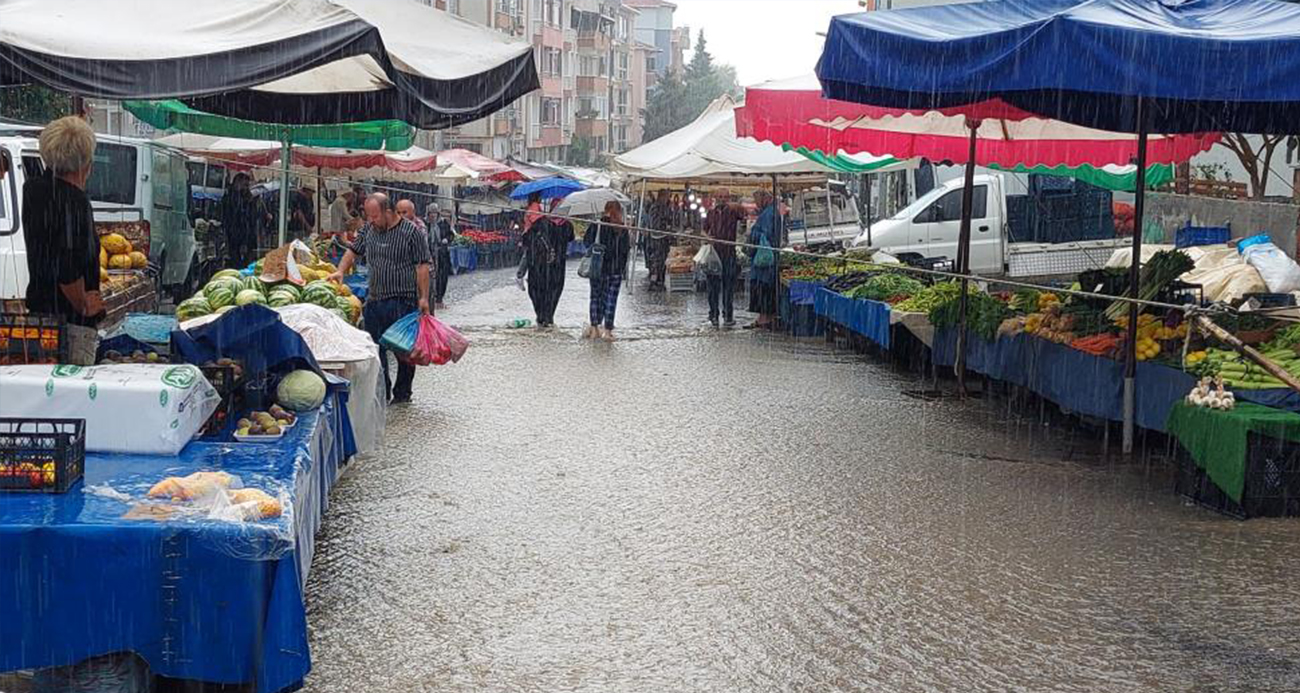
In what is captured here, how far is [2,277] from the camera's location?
11297mm

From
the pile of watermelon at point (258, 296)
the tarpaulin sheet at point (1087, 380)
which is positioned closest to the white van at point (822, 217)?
the tarpaulin sheet at point (1087, 380)

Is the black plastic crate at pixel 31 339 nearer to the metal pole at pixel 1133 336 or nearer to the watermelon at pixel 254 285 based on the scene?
the watermelon at pixel 254 285

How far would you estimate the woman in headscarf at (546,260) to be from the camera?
59.7 feet

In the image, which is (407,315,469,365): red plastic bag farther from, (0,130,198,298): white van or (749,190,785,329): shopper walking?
(749,190,785,329): shopper walking

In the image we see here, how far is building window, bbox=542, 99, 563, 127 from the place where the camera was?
85.1m

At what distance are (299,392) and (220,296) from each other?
8.30 feet

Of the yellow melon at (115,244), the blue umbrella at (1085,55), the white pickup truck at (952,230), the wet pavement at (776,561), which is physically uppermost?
the blue umbrella at (1085,55)

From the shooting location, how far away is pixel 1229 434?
816cm

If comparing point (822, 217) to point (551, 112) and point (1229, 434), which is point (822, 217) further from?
point (551, 112)

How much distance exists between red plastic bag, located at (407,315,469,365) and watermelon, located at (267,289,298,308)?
1390mm

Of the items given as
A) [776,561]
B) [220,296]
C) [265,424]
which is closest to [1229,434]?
[776,561]

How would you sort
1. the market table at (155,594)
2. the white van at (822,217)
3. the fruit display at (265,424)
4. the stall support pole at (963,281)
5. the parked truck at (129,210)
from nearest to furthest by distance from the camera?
the market table at (155,594) → the fruit display at (265,424) → the parked truck at (129,210) → the stall support pole at (963,281) → the white van at (822,217)

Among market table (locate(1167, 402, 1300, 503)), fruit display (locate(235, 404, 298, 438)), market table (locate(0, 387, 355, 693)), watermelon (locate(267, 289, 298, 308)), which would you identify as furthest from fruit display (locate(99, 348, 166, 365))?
market table (locate(1167, 402, 1300, 503))

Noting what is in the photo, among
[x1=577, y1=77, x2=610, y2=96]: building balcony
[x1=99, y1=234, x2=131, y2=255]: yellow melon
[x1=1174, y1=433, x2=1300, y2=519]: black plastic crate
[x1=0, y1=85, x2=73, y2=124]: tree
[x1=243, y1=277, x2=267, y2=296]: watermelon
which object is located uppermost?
[x1=577, y1=77, x2=610, y2=96]: building balcony
